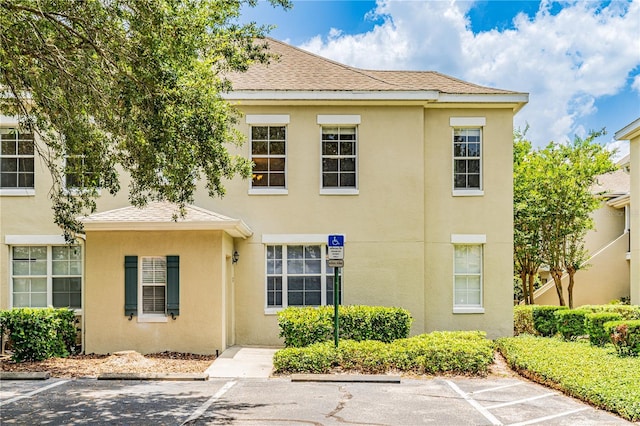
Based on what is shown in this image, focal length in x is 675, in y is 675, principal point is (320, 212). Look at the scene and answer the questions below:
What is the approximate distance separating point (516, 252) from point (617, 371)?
1491cm

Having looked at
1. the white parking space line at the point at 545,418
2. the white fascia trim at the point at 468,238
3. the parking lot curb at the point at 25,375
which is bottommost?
the parking lot curb at the point at 25,375

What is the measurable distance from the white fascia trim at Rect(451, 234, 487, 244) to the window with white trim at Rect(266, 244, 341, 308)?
3497mm

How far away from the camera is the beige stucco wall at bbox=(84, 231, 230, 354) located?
1562 centimetres

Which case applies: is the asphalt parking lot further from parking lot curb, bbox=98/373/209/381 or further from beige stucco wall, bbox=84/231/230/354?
beige stucco wall, bbox=84/231/230/354

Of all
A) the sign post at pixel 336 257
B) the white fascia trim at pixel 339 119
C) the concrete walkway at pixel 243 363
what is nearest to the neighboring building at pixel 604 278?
the white fascia trim at pixel 339 119

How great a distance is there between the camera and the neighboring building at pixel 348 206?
57.0 ft

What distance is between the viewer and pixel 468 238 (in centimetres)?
1819

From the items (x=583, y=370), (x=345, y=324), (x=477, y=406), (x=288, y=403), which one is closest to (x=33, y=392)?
(x=288, y=403)

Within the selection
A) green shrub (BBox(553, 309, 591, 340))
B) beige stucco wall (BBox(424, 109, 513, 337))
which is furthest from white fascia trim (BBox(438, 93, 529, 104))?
green shrub (BBox(553, 309, 591, 340))

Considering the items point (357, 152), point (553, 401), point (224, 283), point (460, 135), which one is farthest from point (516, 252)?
point (553, 401)

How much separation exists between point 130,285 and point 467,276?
29.0ft

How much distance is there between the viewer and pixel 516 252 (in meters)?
26.7

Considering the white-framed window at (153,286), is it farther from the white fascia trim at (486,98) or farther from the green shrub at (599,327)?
the green shrub at (599,327)

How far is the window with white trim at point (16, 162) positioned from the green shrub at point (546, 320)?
49.1ft
